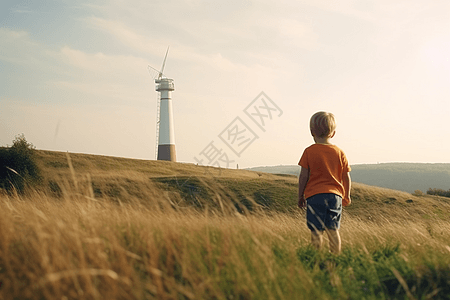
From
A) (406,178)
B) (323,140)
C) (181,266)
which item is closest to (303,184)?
(323,140)

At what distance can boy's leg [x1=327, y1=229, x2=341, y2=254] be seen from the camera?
4.48m

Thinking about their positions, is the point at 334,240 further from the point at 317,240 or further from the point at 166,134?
the point at 166,134

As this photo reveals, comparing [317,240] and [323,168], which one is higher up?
[323,168]

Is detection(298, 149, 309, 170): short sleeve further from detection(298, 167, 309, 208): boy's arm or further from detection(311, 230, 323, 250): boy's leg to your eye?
detection(311, 230, 323, 250): boy's leg

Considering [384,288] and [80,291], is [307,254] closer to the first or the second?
[384,288]

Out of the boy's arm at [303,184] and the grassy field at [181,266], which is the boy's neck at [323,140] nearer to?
the boy's arm at [303,184]

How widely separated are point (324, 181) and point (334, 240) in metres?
0.72

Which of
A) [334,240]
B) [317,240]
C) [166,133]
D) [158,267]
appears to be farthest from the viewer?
[166,133]

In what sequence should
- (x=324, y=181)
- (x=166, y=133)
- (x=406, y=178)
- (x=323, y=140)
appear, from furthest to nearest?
(x=406, y=178), (x=166, y=133), (x=323, y=140), (x=324, y=181)

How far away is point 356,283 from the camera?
309 centimetres

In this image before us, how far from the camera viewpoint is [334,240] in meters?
4.52

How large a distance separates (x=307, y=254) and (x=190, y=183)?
80.7 ft

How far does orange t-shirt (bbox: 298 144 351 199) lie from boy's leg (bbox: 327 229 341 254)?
0.47m

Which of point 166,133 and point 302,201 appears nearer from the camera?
point 302,201
